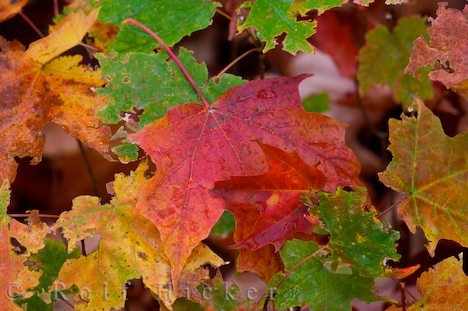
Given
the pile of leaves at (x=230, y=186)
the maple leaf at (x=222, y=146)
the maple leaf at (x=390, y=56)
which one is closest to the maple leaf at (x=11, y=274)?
the pile of leaves at (x=230, y=186)

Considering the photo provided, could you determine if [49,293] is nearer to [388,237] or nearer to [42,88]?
[42,88]

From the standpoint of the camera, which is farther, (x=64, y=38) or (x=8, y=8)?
(x=8, y=8)

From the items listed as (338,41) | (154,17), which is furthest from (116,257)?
(338,41)

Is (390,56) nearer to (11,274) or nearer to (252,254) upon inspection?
(252,254)

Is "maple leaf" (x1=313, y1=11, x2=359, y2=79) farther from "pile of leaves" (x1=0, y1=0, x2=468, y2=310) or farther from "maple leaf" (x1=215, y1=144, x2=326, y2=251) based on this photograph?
"maple leaf" (x1=215, y1=144, x2=326, y2=251)

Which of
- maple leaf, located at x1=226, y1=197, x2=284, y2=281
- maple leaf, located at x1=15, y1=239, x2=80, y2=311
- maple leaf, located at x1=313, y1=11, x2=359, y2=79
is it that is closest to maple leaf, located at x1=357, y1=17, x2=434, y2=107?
maple leaf, located at x1=313, y1=11, x2=359, y2=79
